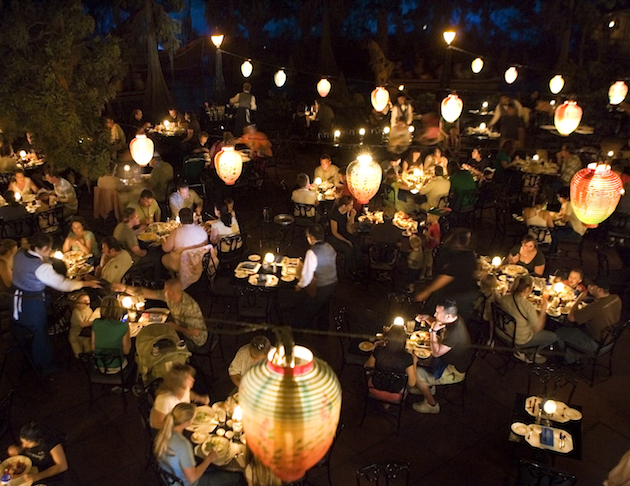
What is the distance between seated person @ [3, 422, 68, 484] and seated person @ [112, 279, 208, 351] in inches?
61.1

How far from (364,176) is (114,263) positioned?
3004 millimetres

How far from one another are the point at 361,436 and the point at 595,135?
13.3 m

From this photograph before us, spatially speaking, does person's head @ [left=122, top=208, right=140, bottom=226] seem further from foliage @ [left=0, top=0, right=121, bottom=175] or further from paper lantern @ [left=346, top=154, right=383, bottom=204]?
paper lantern @ [left=346, top=154, right=383, bottom=204]

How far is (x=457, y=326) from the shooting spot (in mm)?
5340

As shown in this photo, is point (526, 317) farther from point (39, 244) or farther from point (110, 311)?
point (39, 244)

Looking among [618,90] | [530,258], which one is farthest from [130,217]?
[618,90]

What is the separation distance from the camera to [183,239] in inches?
273

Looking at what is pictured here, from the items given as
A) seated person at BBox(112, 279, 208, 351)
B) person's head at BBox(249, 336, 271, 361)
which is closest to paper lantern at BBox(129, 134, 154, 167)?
seated person at BBox(112, 279, 208, 351)

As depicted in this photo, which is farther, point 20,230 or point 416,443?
point 20,230

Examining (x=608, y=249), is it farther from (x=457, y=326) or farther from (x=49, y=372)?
(x=49, y=372)

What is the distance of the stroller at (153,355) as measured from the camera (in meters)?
5.07

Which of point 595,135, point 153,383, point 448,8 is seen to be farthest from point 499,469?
point 448,8

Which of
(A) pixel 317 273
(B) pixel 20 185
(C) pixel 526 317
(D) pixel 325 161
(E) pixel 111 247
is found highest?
(D) pixel 325 161

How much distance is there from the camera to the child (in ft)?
18.7
